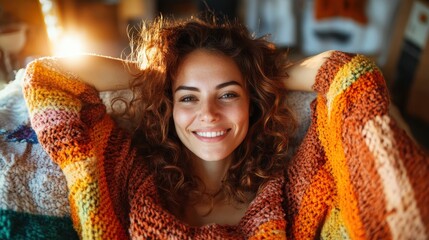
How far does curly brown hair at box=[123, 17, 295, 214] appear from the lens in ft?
3.77

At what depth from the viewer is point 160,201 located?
1110mm

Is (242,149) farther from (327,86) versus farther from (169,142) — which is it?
(327,86)

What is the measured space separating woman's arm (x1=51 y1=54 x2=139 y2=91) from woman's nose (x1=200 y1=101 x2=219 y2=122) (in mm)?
254

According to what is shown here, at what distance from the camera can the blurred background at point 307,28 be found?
277 cm

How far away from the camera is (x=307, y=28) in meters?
3.69

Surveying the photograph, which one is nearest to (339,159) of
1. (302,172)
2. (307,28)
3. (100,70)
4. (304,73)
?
(302,172)

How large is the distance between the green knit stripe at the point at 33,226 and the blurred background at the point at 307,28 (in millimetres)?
1715

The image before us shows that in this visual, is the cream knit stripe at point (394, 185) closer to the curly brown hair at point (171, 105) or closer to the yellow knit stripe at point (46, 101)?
the curly brown hair at point (171, 105)

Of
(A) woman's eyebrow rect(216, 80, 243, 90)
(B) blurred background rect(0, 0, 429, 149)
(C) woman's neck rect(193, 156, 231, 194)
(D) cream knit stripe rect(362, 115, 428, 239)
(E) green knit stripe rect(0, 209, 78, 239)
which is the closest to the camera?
(D) cream knit stripe rect(362, 115, 428, 239)

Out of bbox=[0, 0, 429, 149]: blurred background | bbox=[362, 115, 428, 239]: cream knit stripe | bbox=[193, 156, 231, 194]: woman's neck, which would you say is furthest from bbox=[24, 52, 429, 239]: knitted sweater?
bbox=[0, 0, 429, 149]: blurred background

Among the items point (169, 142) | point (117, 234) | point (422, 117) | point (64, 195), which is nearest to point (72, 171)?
point (64, 195)

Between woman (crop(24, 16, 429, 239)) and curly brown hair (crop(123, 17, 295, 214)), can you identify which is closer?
woman (crop(24, 16, 429, 239))

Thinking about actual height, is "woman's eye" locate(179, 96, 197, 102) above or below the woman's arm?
below

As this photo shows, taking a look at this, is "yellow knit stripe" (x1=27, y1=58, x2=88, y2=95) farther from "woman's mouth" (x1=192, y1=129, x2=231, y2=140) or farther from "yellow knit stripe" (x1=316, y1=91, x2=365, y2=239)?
"yellow knit stripe" (x1=316, y1=91, x2=365, y2=239)
